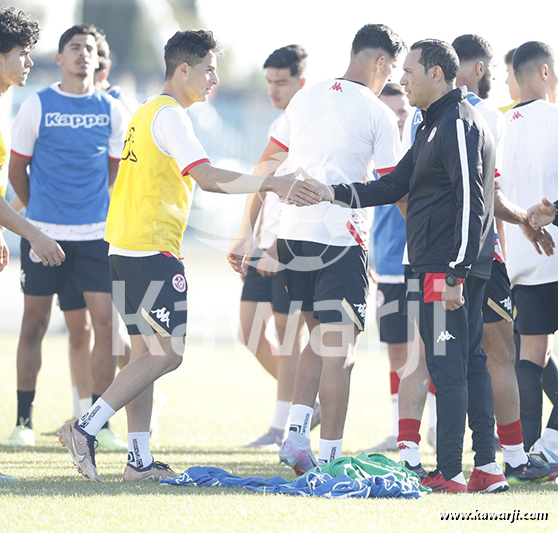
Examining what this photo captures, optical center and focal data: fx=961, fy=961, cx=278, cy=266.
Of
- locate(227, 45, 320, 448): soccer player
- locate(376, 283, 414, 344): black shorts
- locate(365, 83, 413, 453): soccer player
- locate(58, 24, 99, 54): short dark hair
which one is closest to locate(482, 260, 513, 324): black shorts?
locate(365, 83, 413, 453): soccer player

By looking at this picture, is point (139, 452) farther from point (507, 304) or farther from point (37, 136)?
point (37, 136)

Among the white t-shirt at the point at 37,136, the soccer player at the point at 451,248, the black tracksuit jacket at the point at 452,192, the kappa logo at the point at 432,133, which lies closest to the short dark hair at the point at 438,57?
the soccer player at the point at 451,248

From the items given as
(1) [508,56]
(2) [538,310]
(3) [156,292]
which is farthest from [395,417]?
(1) [508,56]

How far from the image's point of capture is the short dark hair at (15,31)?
224 inches

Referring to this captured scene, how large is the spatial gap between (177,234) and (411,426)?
5.95 ft

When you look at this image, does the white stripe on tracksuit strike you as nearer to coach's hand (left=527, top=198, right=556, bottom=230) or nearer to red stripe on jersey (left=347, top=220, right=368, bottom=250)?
red stripe on jersey (left=347, top=220, right=368, bottom=250)

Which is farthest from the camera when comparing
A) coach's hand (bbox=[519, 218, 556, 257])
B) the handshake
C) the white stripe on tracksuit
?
coach's hand (bbox=[519, 218, 556, 257])

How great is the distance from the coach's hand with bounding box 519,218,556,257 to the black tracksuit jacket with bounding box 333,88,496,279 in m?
0.77

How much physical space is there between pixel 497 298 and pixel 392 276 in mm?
2411

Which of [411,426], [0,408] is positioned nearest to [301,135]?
[411,426]

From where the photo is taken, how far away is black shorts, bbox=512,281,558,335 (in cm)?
632

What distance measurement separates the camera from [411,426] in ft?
19.0

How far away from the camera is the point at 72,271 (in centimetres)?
750

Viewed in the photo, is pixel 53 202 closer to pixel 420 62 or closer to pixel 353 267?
pixel 353 267
